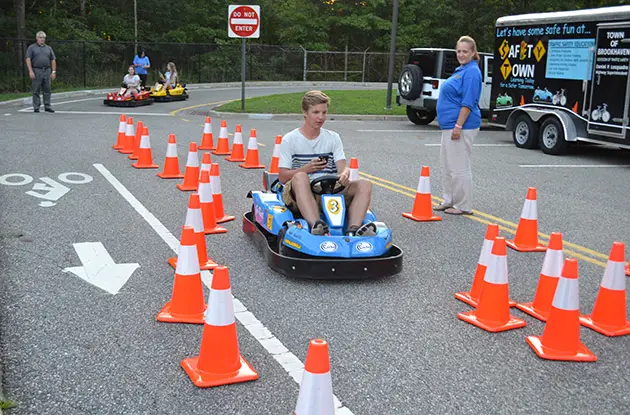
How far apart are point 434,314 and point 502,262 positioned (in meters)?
0.66

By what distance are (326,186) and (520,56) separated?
416 inches

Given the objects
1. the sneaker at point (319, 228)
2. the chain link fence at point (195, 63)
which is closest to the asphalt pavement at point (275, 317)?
the sneaker at point (319, 228)

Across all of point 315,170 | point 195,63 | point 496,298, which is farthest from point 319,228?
point 195,63

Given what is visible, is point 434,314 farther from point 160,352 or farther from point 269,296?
point 160,352

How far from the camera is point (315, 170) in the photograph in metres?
6.25

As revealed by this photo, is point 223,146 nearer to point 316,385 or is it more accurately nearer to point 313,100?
point 313,100

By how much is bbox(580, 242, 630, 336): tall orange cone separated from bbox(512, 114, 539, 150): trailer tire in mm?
10815

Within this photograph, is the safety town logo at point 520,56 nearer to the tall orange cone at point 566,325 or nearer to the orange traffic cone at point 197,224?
the orange traffic cone at point 197,224

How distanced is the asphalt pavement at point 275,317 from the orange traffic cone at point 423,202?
6.6 inches

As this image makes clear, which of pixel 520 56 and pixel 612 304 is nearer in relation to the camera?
pixel 612 304

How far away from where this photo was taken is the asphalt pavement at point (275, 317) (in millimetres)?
3811

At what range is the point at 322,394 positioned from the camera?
2953 millimetres

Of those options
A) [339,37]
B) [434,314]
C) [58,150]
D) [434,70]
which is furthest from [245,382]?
[339,37]

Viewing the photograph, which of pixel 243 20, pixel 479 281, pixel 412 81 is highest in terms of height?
pixel 243 20
